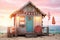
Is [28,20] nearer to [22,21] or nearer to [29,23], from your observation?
[29,23]

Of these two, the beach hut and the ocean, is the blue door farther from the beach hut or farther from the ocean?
the ocean

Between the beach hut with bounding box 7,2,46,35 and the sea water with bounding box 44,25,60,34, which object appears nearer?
the beach hut with bounding box 7,2,46,35

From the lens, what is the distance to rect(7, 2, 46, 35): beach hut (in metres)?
8.34

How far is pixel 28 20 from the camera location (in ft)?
27.8

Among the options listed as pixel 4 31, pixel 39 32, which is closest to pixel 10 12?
pixel 4 31

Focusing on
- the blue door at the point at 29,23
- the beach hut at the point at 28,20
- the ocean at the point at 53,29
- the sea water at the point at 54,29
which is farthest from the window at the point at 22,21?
the sea water at the point at 54,29

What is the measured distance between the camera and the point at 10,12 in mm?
8203

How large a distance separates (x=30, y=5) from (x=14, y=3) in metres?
0.80

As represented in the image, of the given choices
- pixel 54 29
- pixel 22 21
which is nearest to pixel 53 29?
pixel 54 29

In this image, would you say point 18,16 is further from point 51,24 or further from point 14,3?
point 51,24

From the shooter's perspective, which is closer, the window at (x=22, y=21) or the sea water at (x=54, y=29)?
the window at (x=22, y=21)

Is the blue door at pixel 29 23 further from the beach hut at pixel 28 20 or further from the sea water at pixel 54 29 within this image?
the sea water at pixel 54 29

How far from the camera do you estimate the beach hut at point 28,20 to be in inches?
328

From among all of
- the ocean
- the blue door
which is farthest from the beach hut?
the ocean
